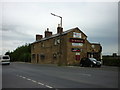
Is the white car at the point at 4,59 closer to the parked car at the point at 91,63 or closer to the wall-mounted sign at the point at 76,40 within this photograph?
the wall-mounted sign at the point at 76,40

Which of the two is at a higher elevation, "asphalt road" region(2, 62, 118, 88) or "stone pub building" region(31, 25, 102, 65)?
"stone pub building" region(31, 25, 102, 65)

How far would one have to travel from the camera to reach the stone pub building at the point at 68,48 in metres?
36.6

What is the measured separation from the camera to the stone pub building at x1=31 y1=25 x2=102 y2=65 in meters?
36.6

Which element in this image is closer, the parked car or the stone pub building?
the parked car

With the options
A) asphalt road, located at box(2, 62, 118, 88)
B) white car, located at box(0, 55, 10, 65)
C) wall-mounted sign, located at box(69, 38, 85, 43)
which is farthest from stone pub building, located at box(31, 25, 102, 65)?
asphalt road, located at box(2, 62, 118, 88)

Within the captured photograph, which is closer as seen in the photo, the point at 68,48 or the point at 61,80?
the point at 61,80

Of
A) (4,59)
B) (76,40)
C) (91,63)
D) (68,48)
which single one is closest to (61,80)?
(91,63)

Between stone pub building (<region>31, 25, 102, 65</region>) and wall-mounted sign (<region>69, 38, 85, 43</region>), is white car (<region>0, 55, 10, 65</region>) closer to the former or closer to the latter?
stone pub building (<region>31, 25, 102, 65</region>)

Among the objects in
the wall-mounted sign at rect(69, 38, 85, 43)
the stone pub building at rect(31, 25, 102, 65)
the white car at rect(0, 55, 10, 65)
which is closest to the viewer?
the stone pub building at rect(31, 25, 102, 65)

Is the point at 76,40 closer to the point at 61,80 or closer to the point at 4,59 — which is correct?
the point at 4,59

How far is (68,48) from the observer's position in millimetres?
36406

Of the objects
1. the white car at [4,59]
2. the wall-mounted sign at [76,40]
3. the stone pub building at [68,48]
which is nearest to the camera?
the stone pub building at [68,48]

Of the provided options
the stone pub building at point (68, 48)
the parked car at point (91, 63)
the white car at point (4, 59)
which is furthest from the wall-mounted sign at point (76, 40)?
the white car at point (4, 59)

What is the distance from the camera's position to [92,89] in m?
8.85
